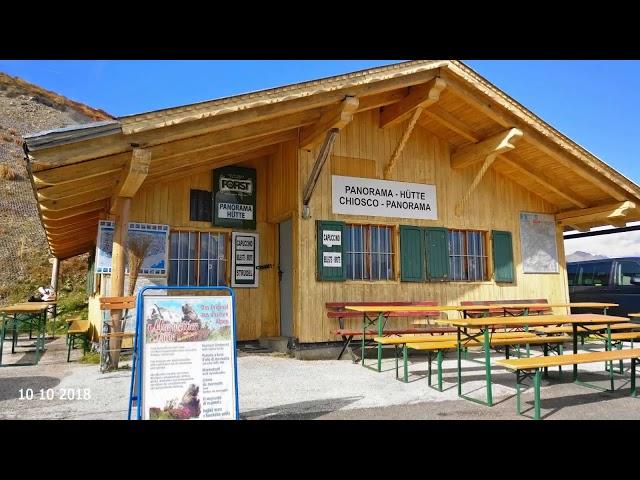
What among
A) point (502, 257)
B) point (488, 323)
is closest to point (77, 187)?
point (488, 323)

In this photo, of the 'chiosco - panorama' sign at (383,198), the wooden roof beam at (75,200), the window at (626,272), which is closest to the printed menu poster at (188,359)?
the wooden roof beam at (75,200)

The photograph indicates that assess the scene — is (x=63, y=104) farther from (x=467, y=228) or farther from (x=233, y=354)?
(x=233, y=354)

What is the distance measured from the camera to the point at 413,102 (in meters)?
8.52

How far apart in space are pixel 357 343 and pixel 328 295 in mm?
1030

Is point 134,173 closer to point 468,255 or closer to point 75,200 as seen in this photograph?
point 75,200

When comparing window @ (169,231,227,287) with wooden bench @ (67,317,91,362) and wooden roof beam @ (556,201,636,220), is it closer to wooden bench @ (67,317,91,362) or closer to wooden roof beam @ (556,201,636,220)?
wooden bench @ (67,317,91,362)

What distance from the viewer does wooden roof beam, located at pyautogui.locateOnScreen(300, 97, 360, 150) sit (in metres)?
7.29

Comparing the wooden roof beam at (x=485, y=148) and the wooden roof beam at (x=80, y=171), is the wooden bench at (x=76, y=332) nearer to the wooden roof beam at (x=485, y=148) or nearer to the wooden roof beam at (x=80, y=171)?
the wooden roof beam at (x=80, y=171)

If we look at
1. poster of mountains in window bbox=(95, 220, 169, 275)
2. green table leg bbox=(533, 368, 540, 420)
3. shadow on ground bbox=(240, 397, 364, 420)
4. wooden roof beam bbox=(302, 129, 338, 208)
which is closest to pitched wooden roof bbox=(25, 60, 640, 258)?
wooden roof beam bbox=(302, 129, 338, 208)

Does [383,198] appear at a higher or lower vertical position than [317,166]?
lower

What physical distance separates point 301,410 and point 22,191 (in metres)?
30.4

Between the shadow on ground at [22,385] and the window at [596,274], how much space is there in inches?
455

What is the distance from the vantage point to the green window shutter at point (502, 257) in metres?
9.88
